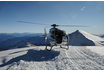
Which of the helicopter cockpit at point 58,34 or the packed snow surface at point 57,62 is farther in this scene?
the helicopter cockpit at point 58,34

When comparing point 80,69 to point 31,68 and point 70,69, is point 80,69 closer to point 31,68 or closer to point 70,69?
point 70,69

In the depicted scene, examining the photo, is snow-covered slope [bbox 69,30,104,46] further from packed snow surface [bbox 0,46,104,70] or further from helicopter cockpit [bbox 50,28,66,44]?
packed snow surface [bbox 0,46,104,70]

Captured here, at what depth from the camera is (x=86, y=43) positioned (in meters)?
62.2

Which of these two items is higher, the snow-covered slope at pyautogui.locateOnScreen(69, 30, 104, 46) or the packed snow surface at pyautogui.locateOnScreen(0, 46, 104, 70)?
the packed snow surface at pyautogui.locateOnScreen(0, 46, 104, 70)

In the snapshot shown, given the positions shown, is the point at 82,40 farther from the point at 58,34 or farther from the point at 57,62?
the point at 57,62

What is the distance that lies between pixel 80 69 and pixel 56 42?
8.69 metres

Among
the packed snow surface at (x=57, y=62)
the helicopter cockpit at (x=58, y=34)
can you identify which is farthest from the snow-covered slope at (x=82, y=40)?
the packed snow surface at (x=57, y=62)

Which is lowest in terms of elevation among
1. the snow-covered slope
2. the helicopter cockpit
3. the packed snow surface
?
the snow-covered slope

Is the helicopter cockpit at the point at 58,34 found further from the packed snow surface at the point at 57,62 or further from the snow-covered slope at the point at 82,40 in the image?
the snow-covered slope at the point at 82,40

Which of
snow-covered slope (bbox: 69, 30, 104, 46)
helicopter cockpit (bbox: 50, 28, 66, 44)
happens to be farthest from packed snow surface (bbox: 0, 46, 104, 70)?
snow-covered slope (bbox: 69, 30, 104, 46)

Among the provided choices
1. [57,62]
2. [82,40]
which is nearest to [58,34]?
[57,62]

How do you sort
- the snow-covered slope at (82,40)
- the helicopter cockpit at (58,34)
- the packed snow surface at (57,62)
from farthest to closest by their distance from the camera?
the snow-covered slope at (82,40)
the helicopter cockpit at (58,34)
the packed snow surface at (57,62)

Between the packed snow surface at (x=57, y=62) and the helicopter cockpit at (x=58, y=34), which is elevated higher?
the helicopter cockpit at (x=58, y=34)

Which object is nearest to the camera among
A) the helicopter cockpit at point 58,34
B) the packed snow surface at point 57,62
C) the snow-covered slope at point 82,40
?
the packed snow surface at point 57,62
